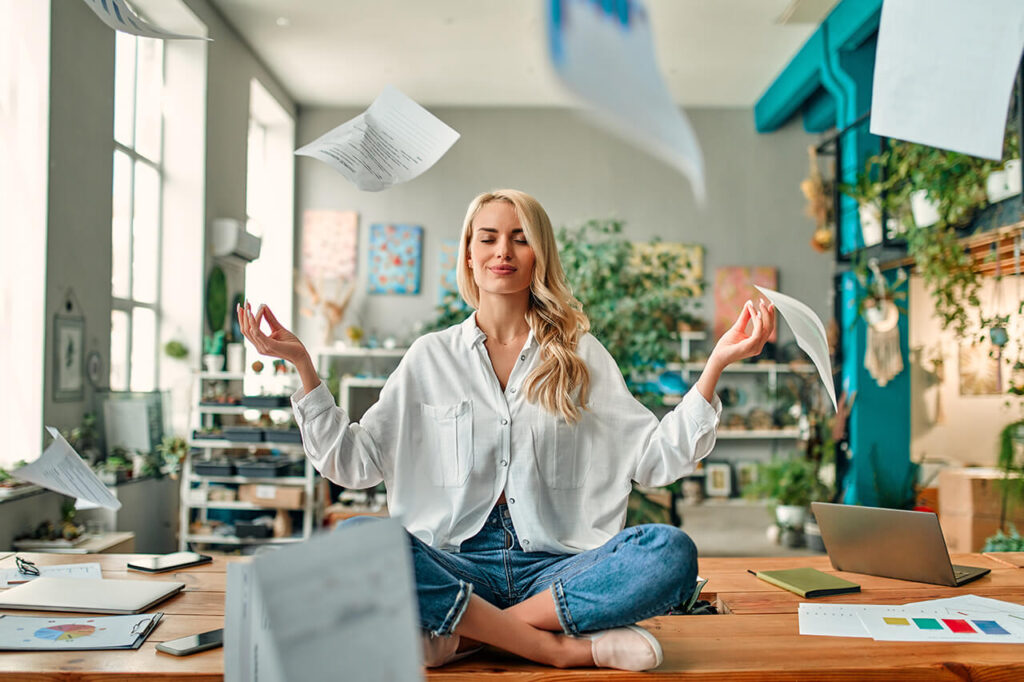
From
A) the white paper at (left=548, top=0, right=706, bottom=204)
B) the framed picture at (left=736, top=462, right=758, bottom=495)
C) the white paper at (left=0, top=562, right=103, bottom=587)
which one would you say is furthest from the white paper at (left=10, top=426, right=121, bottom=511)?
the framed picture at (left=736, top=462, right=758, bottom=495)

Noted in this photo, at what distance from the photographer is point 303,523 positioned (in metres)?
4.78

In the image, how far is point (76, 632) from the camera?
1.48 metres

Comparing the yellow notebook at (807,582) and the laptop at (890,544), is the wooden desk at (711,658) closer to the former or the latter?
Result: the yellow notebook at (807,582)

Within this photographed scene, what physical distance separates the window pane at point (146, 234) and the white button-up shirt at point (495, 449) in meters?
3.60

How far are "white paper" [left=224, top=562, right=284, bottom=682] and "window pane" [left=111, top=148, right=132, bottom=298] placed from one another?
3.81m

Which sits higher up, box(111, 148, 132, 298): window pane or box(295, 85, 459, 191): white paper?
box(111, 148, 132, 298): window pane

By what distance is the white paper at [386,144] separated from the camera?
1515 mm

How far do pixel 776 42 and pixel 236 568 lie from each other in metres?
5.54

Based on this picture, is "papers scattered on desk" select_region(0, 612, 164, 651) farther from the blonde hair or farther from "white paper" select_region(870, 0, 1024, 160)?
"white paper" select_region(870, 0, 1024, 160)

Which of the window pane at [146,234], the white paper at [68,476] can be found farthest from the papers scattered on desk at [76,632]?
the window pane at [146,234]

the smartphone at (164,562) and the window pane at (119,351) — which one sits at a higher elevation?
the window pane at (119,351)

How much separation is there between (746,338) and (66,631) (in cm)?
138

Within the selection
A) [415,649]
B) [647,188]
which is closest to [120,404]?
[415,649]

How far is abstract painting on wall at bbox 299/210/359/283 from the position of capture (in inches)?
273
